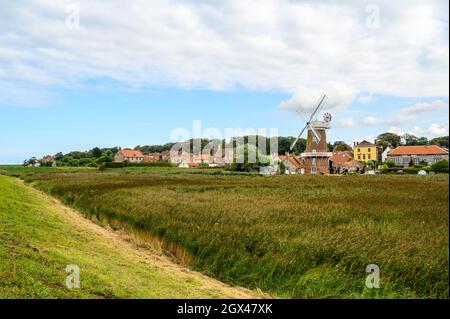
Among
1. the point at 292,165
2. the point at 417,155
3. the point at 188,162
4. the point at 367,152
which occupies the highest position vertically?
the point at 367,152

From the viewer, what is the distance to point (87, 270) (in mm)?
9812

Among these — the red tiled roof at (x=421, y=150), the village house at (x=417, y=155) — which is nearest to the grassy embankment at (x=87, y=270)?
the village house at (x=417, y=155)

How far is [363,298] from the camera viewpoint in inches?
340

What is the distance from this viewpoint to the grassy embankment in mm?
8438

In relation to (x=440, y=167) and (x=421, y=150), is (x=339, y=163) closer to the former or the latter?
(x=421, y=150)

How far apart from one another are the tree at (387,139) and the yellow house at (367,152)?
4.14 m

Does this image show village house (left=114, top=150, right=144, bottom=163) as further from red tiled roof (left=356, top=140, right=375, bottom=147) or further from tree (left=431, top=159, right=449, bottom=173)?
tree (left=431, top=159, right=449, bottom=173)

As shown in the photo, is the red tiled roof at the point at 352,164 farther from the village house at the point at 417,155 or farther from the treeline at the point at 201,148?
the village house at the point at 417,155

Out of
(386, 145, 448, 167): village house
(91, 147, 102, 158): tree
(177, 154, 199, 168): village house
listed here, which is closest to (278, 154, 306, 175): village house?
(177, 154, 199, 168): village house

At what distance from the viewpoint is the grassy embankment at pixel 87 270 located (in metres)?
8.44

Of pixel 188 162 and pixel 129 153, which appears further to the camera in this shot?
pixel 129 153

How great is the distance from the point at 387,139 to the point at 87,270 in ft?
337

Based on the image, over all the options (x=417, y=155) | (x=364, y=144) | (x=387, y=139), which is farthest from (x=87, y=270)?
(x=387, y=139)
